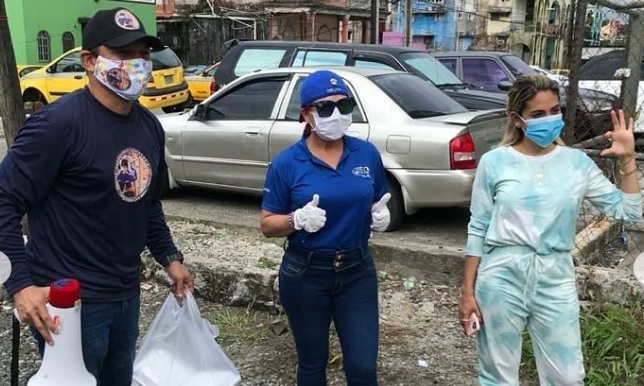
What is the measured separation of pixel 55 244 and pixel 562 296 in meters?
1.87

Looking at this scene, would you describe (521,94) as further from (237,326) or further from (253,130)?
(253,130)

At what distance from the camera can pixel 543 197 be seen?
2.50m

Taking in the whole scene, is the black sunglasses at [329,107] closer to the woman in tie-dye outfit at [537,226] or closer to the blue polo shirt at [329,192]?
the blue polo shirt at [329,192]

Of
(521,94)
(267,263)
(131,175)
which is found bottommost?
(267,263)

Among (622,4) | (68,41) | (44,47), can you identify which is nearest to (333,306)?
(622,4)

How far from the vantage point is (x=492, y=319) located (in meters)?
2.59

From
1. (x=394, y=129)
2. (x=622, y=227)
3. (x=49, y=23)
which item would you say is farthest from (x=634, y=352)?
(x=49, y=23)

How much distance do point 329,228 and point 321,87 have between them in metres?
0.60

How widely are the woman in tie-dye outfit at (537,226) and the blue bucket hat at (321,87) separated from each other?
0.68 m

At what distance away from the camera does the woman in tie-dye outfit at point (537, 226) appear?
2.52 m

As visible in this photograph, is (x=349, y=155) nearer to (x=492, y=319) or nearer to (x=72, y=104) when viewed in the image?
(x=492, y=319)

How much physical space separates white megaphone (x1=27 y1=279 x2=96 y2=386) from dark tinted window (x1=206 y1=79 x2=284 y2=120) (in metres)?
4.40

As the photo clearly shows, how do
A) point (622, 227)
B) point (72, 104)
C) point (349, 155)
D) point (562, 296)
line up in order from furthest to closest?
point (622, 227) → point (349, 155) → point (562, 296) → point (72, 104)

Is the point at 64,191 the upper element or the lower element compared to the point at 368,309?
upper
